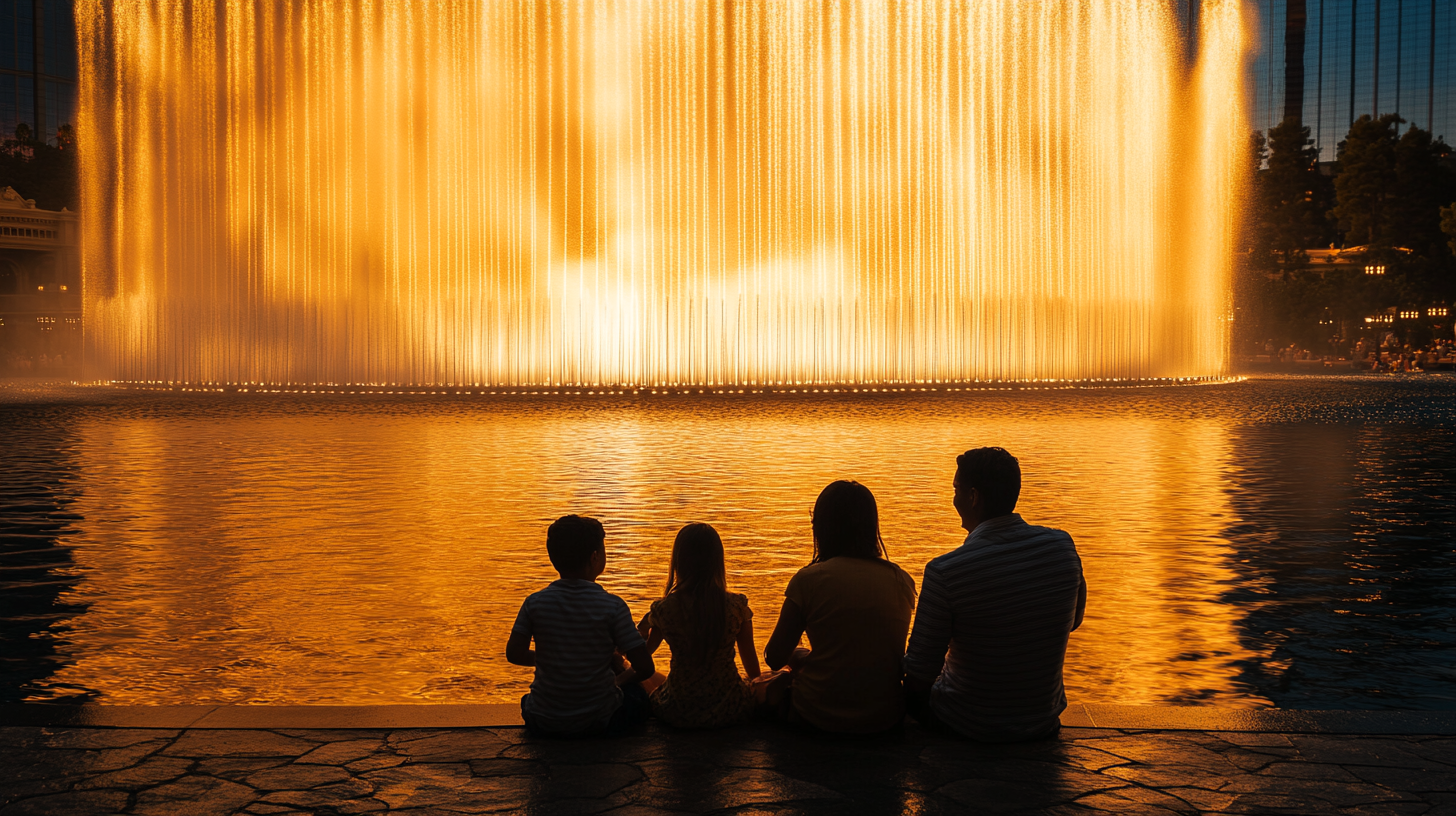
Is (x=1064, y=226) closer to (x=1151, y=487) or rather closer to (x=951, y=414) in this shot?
(x=951, y=414)

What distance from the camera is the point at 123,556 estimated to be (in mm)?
9289

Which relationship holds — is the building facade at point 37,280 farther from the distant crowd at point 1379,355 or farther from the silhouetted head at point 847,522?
the silhouetted head at point 847,522

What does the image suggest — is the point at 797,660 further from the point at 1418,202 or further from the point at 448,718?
the point at 1418,202

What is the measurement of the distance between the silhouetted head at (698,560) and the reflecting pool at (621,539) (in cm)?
133

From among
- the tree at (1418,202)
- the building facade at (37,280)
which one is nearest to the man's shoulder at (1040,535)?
the building facade at (37,280)

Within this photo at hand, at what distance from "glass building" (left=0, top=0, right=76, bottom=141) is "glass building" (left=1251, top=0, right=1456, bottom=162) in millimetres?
101712

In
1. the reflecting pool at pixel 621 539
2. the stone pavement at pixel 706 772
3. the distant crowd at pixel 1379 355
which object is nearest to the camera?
the stone pavement at pixel 706 772

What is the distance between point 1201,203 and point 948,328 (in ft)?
26.9

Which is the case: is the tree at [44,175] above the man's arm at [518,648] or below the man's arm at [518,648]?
above

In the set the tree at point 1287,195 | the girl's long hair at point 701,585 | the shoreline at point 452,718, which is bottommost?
the shoreline at point 452,718

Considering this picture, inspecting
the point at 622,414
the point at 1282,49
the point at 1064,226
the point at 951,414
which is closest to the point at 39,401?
the point at 622,414

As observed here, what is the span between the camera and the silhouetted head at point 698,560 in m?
Answer: 4.89

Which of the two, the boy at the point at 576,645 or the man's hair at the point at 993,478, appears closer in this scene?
the man's hair at the point at 993,478

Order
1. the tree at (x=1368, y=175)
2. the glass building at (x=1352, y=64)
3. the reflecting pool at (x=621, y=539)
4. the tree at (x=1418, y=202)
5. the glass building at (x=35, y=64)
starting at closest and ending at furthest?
the reflecting pool at (x=621, y=539) → the tree at (x=1418, y=202) → the tree at (x=1368, y=175) → the glass building at (x=35, y=64) → the glass building at (x=1352, y=64)
